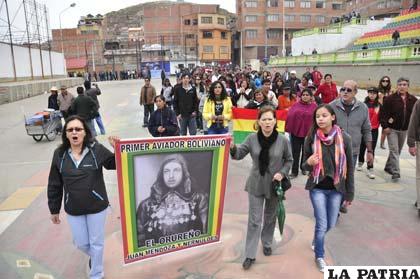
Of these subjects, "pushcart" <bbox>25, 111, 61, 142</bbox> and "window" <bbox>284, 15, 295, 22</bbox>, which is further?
"window" <bbox>284, 15, 295, 22</bbox>

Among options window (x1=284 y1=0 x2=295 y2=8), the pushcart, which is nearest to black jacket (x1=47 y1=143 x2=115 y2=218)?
the pushcart

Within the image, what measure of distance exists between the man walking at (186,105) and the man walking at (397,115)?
4048 mm

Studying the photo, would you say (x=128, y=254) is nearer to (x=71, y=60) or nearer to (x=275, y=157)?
(x=275, y=157)

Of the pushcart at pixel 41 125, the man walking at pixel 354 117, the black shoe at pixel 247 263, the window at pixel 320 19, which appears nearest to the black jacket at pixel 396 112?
the man walking at pixel 354 117

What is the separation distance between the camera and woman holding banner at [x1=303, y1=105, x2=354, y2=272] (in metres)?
3.88

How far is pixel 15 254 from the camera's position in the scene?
15.2ft

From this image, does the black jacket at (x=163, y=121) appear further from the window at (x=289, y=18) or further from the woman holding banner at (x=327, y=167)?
the window at (x=289, y=18)

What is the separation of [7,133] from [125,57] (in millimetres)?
62939

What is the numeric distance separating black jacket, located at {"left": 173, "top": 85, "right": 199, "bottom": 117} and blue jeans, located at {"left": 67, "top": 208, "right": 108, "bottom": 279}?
547cm

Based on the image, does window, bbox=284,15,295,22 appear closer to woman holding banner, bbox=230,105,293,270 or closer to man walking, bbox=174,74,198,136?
man walking, bbox=174,74,198,136

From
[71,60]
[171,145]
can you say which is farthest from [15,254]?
[71,60]

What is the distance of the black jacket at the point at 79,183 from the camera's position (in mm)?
3561

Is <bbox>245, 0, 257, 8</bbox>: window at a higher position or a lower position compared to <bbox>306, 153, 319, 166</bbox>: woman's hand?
higher

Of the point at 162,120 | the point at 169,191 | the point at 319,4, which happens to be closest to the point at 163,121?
the point at 162,120
